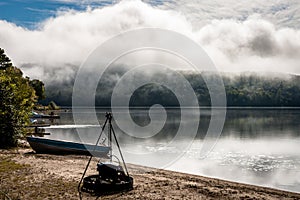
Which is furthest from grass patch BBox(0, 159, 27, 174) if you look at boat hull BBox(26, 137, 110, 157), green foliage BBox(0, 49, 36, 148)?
green foliage BBox(0, 49, 36, 148)

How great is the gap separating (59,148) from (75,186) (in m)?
17.1

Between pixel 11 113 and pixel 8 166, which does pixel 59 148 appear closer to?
pixel 11 113

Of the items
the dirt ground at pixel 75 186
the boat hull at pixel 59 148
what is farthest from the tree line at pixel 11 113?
the dirt ground at pixel 75 186

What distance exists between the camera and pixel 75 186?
68.3 feet

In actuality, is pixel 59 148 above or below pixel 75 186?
above

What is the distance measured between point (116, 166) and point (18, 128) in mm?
21376

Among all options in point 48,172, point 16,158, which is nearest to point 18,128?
point 16,158

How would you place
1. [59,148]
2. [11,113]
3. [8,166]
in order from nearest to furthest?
[8,166] < [11,113] < [59,148]

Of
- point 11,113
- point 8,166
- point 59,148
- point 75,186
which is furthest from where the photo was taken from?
point 59,148

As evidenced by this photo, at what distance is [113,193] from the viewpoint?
19688 millimetres

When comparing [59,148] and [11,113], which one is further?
[59,148]

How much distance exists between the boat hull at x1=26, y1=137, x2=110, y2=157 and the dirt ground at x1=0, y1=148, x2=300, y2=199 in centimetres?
752

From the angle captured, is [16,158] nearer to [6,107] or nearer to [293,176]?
[6,107]

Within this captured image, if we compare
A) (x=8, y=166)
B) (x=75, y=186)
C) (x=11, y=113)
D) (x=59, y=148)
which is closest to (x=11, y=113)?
(x=11, y=113)
